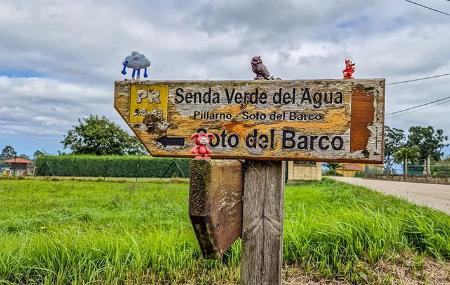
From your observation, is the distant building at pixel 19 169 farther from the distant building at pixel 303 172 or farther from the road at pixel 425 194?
the road at pixel 425 194

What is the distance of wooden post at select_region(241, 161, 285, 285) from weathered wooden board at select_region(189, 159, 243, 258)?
0.10 meters

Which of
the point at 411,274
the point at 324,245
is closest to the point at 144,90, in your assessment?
the point at 324,245

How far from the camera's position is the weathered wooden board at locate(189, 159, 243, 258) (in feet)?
4.78

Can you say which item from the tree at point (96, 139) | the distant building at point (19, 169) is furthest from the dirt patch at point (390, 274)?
the tree at point (96, 139)

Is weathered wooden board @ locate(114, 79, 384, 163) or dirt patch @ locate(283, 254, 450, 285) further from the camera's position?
dirt patch @ locate(283, 254, 450, 285)

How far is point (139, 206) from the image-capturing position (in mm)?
9773

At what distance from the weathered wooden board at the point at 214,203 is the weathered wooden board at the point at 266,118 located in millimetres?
185

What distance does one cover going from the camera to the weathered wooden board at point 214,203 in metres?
1.46

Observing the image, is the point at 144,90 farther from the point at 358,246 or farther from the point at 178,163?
the point at 178,163

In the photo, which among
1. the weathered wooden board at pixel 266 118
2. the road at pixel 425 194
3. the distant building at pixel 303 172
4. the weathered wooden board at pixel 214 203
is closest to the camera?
the weathered wooden board at pixel 214 203

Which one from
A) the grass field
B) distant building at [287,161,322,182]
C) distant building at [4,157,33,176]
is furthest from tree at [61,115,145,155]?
the grass field

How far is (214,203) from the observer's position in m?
1.53

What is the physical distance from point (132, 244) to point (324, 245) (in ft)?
4.18

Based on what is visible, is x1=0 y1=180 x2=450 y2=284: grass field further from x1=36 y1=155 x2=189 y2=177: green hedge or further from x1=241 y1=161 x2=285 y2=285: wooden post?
x1=36 y1=155 x2=189 y2=177: green hedge
